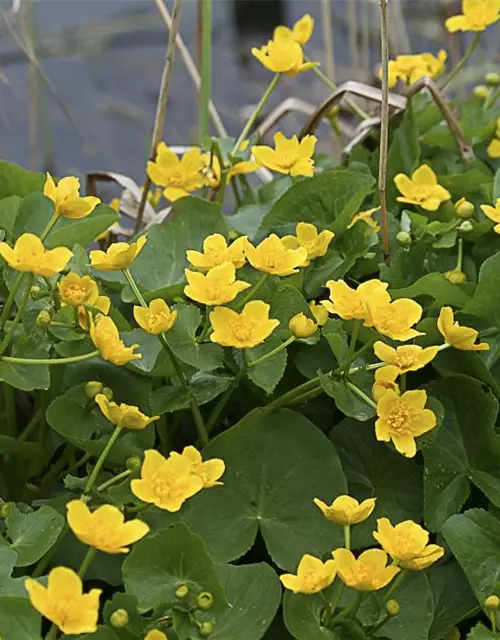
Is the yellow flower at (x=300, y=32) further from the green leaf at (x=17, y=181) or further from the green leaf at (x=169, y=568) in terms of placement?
the green leaf at (x=169, y=568)

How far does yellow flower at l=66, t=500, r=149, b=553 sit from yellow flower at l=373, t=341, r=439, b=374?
20cm

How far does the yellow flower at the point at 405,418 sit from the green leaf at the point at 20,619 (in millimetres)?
242

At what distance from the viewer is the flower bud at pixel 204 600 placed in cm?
56

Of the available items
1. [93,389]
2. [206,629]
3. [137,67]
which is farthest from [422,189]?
[137,67]

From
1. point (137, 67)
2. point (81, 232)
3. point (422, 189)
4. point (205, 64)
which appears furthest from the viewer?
point (137, 67)

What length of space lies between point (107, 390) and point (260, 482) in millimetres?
127

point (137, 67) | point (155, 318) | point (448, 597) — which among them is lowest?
point (137, 67)

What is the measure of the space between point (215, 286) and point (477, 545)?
0.25 metres

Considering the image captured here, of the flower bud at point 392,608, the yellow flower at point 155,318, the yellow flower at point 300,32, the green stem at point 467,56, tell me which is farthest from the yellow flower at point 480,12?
the flower bud at point 392,608

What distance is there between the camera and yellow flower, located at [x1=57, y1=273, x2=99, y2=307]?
2.18 ft

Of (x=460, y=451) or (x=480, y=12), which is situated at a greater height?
(x=480, y=12)

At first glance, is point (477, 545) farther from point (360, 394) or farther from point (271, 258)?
point (271, 258)

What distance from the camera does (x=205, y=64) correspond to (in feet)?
3.46

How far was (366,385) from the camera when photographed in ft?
2.28
